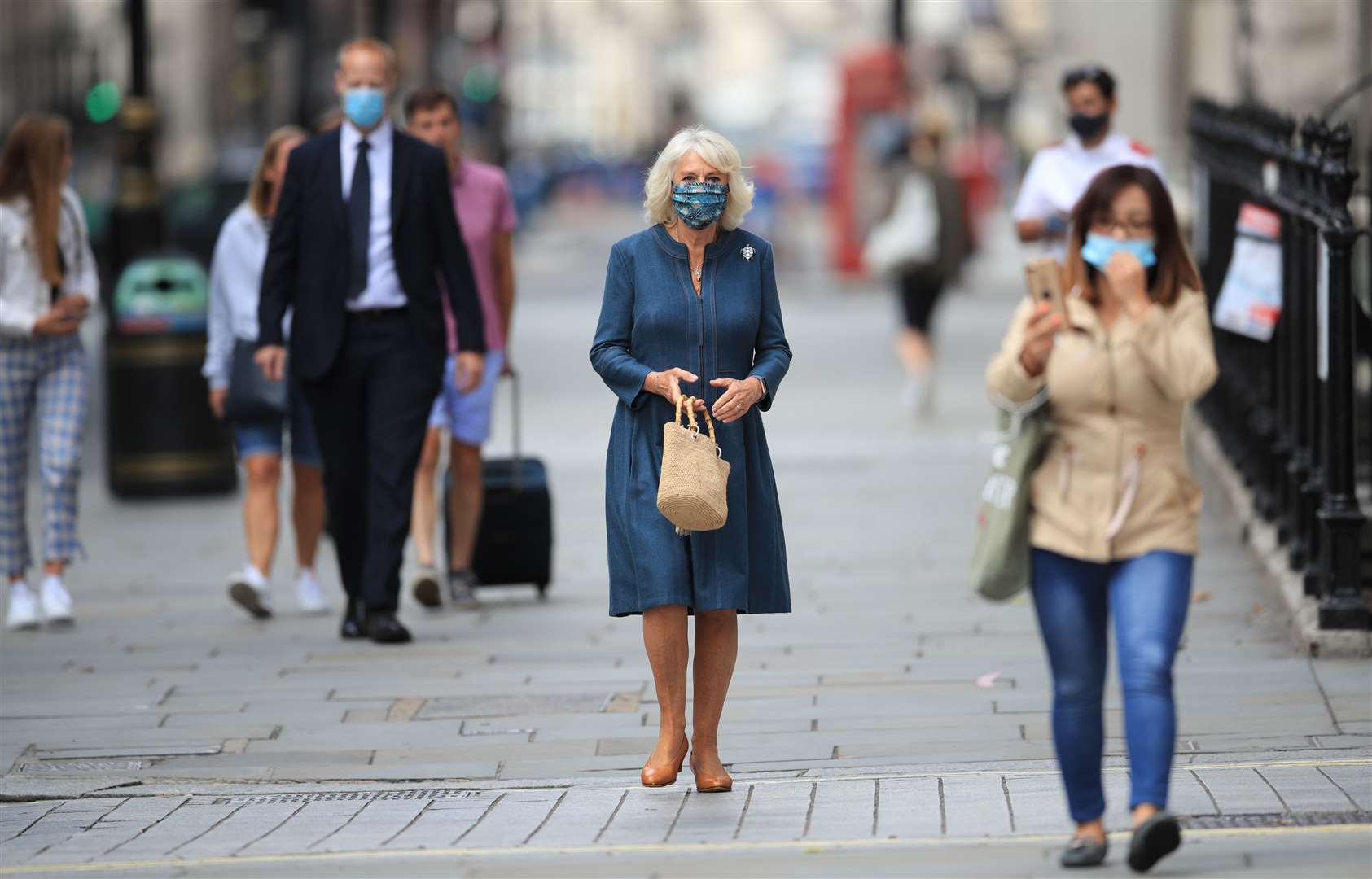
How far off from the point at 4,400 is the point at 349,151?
5.56 feet

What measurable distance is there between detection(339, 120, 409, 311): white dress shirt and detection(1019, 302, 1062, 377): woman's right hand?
12.4 ft

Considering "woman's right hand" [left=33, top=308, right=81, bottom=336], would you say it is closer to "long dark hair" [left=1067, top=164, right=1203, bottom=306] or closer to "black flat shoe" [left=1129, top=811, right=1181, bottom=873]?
"long dark hair" [left=1067, top=164, right=1203, bottom=306]

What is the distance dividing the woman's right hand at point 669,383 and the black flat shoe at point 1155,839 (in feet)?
5.26

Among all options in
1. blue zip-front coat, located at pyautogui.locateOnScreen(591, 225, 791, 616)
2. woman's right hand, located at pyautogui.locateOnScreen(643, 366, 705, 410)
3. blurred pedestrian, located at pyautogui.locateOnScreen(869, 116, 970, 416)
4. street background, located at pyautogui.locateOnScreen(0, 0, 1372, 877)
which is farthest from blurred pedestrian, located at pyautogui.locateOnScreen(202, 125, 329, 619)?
blurred pedestrian, located at pyautogui.locateOnScreen(869, 116, 970, 416)

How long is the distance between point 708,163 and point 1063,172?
3715mm

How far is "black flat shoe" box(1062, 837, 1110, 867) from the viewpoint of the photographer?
521cm

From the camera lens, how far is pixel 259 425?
944 cm

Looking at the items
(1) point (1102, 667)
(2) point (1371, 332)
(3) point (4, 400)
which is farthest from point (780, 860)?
(3) point (4, 400)

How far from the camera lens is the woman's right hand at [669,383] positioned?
600 centimetres

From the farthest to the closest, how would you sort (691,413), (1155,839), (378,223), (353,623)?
(353,623), (378,223), (691,413), (1155,839)

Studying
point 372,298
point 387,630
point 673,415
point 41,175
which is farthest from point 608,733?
point 41,175

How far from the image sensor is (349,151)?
8617 millimetres

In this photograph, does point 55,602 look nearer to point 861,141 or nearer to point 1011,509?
point 1011,509

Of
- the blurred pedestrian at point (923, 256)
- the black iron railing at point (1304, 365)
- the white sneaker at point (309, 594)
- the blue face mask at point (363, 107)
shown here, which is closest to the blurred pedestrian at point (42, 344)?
the white sneaker at point (309, 594)
